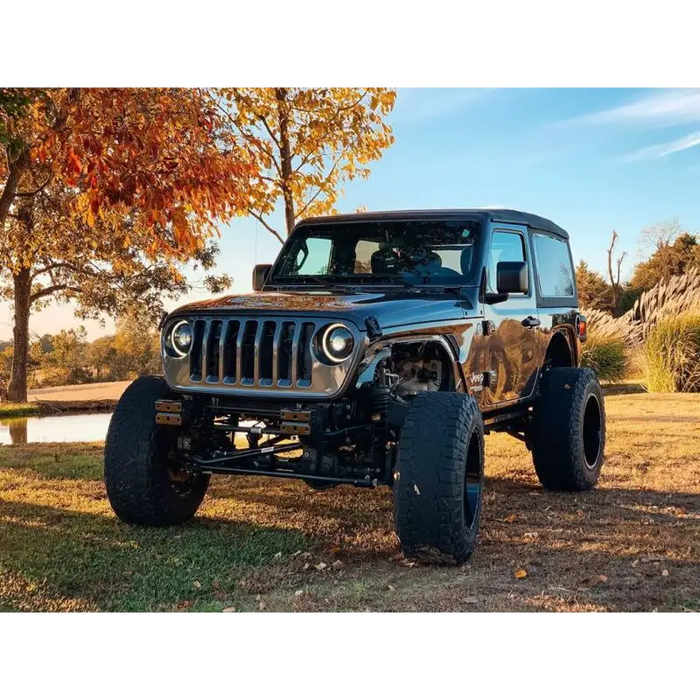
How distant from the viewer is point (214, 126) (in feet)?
29.6

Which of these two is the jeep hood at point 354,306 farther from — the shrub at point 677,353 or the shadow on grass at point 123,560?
the shrub at point 677,353

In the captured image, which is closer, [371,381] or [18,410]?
[371,381]

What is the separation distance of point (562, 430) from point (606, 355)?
11923mm

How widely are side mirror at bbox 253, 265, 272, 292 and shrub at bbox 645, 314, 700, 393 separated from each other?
465 inches

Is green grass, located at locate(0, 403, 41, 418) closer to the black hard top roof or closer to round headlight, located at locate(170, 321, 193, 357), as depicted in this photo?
the black hard top roof

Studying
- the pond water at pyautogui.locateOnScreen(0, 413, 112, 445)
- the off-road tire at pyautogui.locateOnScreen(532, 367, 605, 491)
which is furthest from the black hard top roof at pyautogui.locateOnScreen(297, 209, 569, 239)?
the pond water at pyautogui.locateOnScreen(0, 413, 112, 445)

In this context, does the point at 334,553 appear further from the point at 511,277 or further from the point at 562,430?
the point at 562,430

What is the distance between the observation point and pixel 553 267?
7.76 m

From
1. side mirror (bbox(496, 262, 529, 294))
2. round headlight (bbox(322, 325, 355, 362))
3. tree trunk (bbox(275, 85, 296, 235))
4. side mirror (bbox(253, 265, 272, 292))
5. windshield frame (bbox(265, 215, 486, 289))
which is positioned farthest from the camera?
tree trunk (bbox(275, 85, 296, 235))

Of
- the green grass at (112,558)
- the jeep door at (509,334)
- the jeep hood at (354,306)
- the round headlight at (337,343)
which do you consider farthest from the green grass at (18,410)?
the round headlight at (337,343)

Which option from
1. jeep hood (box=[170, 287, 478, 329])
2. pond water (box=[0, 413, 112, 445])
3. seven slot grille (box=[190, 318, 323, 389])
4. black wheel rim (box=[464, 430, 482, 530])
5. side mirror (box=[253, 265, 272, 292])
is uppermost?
side mirror (box=[253, 265, 272, 292])

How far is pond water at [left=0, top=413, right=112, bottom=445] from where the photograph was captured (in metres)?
16.6

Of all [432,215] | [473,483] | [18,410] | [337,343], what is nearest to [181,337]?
[337,343]

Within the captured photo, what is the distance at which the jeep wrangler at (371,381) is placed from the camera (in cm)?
470
